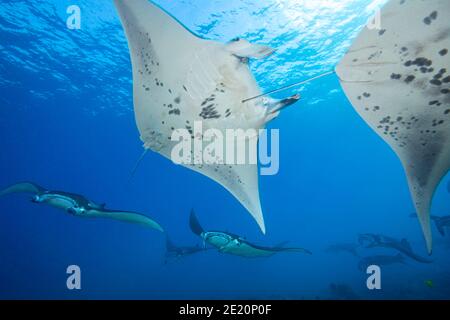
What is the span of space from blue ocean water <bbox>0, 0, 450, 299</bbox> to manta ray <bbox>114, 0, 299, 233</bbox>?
8856mm

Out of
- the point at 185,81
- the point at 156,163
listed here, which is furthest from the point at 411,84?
the point at 156,163

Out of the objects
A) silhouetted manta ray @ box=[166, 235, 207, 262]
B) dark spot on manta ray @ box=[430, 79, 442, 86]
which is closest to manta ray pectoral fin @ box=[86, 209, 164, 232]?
dark spot on manta ray @ box=[430, 79, 442, 86]

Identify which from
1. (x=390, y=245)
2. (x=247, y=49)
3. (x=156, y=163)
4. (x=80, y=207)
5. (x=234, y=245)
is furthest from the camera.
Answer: (x=156, y=163)

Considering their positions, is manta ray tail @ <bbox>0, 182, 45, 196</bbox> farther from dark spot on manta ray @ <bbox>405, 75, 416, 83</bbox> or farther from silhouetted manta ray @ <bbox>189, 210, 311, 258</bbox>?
dark spot on manta ray @ <bbox>405, 75, 416, 83</bbox>

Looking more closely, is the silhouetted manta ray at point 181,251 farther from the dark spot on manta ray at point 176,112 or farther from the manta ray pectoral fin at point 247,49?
the manta ray pectoral fin at point 247,49

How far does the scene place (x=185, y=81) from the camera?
10.9ft

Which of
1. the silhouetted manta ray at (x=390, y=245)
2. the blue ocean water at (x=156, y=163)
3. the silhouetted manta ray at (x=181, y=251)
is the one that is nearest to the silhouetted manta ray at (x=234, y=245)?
the silhouetted manta ray at (x=181, y=251)

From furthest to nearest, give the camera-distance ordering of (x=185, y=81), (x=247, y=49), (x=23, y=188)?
1. (x=23, y=188)
2. (x=185, y=81)
3. (x=247, y=49)

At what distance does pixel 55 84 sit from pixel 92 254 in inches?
1213

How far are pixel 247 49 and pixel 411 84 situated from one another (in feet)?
5.19

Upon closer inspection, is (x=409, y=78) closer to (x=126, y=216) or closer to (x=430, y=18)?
(x=430, y=18)

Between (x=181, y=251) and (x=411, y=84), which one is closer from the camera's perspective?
(x=411, y=84)
